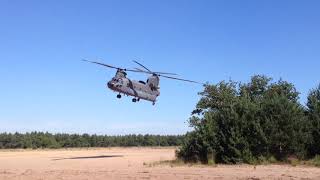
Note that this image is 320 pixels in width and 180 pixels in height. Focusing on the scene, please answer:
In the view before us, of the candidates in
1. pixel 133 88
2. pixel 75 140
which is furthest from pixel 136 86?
pixel 75 140

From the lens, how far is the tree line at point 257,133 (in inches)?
1657

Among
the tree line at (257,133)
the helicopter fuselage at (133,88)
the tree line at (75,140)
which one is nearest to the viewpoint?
the tree line at (257,133)

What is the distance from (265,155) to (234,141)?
2495 millimetres

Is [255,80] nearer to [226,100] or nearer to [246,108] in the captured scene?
[226,100]

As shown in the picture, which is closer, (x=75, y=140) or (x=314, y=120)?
(x=314, y=120)

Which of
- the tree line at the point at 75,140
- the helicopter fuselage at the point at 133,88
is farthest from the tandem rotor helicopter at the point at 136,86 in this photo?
the tree line at the point at 75,140

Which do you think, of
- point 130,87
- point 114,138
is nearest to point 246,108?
point 130,87

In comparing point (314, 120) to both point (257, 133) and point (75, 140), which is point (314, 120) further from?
point (75, 140)

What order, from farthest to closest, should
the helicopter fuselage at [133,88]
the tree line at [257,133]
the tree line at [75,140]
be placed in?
the tree line at [75,140], the helicopter fuselage at [133,88], the tree line at [257,133]

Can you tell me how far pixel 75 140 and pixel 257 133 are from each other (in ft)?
468

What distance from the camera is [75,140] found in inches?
7101

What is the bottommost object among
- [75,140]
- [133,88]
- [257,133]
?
[257,133]

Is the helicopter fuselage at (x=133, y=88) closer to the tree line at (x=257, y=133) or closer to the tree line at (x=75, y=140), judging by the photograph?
the tree line at (x=257, y=133)

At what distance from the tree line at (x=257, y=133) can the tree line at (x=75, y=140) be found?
113 meters
